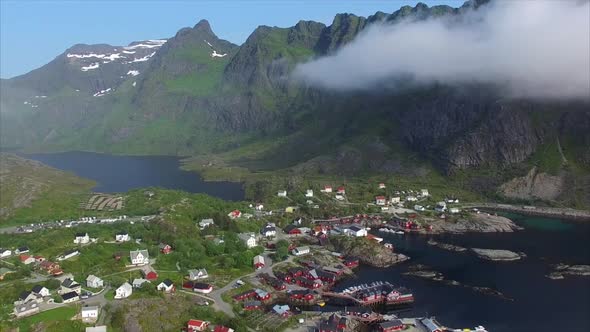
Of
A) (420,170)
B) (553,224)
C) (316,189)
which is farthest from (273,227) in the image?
(420,170)

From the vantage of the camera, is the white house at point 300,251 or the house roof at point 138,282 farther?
the white house at point 300,251

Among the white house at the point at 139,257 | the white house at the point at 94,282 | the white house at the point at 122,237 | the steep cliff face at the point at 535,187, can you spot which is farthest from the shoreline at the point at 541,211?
the white house at the point at 94,282

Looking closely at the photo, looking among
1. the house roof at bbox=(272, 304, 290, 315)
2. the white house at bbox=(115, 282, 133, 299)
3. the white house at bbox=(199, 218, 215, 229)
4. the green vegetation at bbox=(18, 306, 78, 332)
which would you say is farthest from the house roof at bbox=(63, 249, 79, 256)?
the house roof at bbox=(272, 304, 290, 315)

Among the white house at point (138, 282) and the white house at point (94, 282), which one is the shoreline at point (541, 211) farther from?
the white house at point (94, 282)

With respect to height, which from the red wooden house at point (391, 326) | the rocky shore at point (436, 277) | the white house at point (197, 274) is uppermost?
the white house at point (197, 274)

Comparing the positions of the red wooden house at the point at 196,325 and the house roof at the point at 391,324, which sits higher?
the red wooden house at the point at 196,325

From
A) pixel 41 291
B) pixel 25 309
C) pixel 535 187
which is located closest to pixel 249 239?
pixel 41 291

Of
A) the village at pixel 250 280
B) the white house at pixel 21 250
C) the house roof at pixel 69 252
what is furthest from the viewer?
the white house at pixel 21 250

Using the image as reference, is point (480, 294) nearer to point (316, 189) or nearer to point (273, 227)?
point (273, 227)
